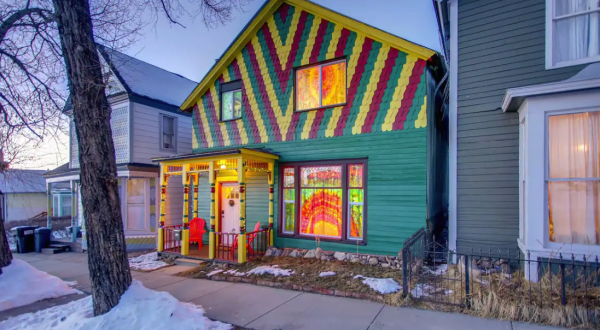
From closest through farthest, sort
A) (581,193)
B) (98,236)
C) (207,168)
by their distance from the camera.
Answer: (98,236)
(581,193)
(207,168)

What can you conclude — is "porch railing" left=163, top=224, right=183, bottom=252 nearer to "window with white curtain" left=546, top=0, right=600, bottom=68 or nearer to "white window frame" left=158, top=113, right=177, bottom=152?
"white window frame" left=158, top=113, right=177, bottom=152

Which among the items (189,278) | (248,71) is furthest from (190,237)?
(248,71)

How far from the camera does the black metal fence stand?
15.2ft

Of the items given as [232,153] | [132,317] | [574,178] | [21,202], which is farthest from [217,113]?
[21,202]

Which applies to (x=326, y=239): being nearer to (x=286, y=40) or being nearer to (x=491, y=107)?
(x=491, y=107)

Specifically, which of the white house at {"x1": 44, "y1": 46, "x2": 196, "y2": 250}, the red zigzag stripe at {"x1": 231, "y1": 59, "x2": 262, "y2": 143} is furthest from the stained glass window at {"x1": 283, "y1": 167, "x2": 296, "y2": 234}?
the white house at {"x1": 44, "y1": 46, "x2": 196, "y2": 250}

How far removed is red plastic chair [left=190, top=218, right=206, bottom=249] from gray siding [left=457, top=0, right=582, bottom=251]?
7.75 m

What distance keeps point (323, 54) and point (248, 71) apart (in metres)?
2.77

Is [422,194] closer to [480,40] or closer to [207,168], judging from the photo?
[480,40]

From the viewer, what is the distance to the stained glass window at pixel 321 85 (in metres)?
8.73

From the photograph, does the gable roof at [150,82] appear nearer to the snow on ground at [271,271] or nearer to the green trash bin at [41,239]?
the green trash bin at [41,239]

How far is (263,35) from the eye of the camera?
10.1 m

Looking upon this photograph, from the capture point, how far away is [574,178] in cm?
528

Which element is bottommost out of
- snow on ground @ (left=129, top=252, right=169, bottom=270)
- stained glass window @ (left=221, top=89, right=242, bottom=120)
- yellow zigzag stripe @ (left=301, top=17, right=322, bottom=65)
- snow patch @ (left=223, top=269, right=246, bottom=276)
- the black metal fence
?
snow on ground @ (left=129, top=252, right=169, bottom=270)
